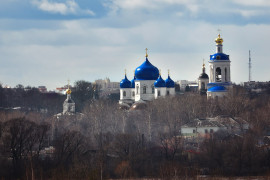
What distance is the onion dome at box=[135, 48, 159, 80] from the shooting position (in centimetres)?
9625

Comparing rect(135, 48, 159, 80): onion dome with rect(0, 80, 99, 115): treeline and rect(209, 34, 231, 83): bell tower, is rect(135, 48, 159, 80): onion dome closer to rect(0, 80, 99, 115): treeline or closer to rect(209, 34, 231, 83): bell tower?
rect(209, 34, 231, 83): bell tower

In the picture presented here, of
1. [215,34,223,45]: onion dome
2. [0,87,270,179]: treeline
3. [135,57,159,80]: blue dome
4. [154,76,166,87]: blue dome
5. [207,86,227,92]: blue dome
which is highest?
[215,34,223,45]: onion dome

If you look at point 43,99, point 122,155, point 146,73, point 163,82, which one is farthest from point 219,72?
point 43,99

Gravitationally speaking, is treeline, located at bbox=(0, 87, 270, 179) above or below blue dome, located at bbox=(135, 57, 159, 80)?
below

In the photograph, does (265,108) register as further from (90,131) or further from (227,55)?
(90,131)

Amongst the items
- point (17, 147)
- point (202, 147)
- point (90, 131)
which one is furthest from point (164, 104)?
point (17, 147)

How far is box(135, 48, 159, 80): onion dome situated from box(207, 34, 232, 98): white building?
16.5 feet

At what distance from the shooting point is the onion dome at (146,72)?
Answer: 316ft

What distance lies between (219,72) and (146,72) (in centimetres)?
611

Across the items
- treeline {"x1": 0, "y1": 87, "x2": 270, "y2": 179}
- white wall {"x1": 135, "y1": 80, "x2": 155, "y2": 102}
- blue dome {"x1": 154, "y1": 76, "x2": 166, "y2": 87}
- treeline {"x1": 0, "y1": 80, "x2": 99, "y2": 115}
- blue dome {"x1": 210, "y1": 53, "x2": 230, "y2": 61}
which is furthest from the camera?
treeline {"x1": 0, "y1": 80, "x2": 99, "y2": 115}

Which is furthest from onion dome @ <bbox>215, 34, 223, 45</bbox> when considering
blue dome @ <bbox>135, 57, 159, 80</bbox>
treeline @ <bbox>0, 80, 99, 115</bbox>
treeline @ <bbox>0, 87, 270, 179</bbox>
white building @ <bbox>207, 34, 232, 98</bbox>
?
treeline @ <bbox>0, 80, 99, 115</bbox>

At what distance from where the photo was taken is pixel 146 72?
96312mm

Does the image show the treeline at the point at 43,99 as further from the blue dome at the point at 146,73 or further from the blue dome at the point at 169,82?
the blue dome at the point at 169,82

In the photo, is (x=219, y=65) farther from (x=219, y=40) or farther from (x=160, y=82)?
(x=160, y=82)
